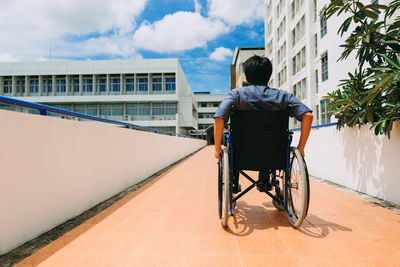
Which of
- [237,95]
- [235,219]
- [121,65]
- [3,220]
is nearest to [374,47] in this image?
[237,95]

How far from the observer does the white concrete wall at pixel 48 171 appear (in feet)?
6.49

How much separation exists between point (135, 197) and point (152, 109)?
38.4 m

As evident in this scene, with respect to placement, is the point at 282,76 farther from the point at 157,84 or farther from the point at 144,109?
the point at 144,109

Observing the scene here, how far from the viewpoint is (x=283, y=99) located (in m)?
2.39

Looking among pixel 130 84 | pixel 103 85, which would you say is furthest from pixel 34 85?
pixel 130 84

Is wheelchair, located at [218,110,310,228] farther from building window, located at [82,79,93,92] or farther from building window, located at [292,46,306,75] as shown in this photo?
building window, located at [82,79,93,92]

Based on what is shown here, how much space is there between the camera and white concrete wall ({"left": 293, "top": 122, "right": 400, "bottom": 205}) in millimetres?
3408

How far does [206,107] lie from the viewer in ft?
210

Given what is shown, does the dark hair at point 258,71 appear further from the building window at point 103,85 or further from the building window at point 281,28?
the building window at point 103,85

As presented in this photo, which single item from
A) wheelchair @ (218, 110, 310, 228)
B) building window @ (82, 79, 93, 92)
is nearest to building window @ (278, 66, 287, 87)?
wheelchair @ (218, 110, 310, 228)

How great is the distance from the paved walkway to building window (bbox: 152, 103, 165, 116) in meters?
38.5

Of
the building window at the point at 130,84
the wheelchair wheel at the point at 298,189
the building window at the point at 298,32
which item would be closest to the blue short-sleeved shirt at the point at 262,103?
the wheelchair wheel at the point at 298,189

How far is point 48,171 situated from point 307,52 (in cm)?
1960

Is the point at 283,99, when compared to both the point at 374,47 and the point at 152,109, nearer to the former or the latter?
the point at 374,47
